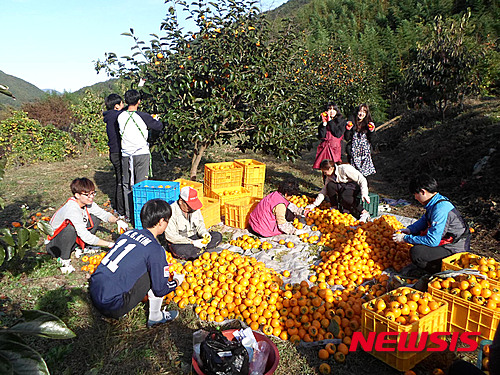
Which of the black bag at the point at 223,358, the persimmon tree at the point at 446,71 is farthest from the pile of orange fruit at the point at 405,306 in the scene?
the persimmon tree at the point at 446,71

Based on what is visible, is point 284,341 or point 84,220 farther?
point 84,220

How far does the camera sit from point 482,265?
3.45 meters

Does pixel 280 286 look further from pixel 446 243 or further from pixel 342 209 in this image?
pixel 342 209

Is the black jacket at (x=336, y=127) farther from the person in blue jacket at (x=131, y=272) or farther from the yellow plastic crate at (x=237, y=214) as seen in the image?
the person in blue jacket at (x=131, y=272)

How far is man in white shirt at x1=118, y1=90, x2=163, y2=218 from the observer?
591 cm

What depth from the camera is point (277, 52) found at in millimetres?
7523

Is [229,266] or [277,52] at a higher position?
[277,52]

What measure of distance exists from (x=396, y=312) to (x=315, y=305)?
919 millimetres

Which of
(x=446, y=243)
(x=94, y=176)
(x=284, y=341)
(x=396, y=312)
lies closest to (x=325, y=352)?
(x=284, y=341)

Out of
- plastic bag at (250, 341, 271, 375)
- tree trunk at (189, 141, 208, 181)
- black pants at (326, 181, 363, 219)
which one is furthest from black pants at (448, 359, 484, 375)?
tree trunk at (189, 141, 208, 181)

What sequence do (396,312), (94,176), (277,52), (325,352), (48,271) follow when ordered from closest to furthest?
(396,312) < (325,352) < (48,271) < (277,52) < (94,176)

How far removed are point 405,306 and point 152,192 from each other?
4.13 meters

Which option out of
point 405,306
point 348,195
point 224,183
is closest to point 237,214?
point 224,183

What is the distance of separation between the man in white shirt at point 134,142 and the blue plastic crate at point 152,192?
30cm
